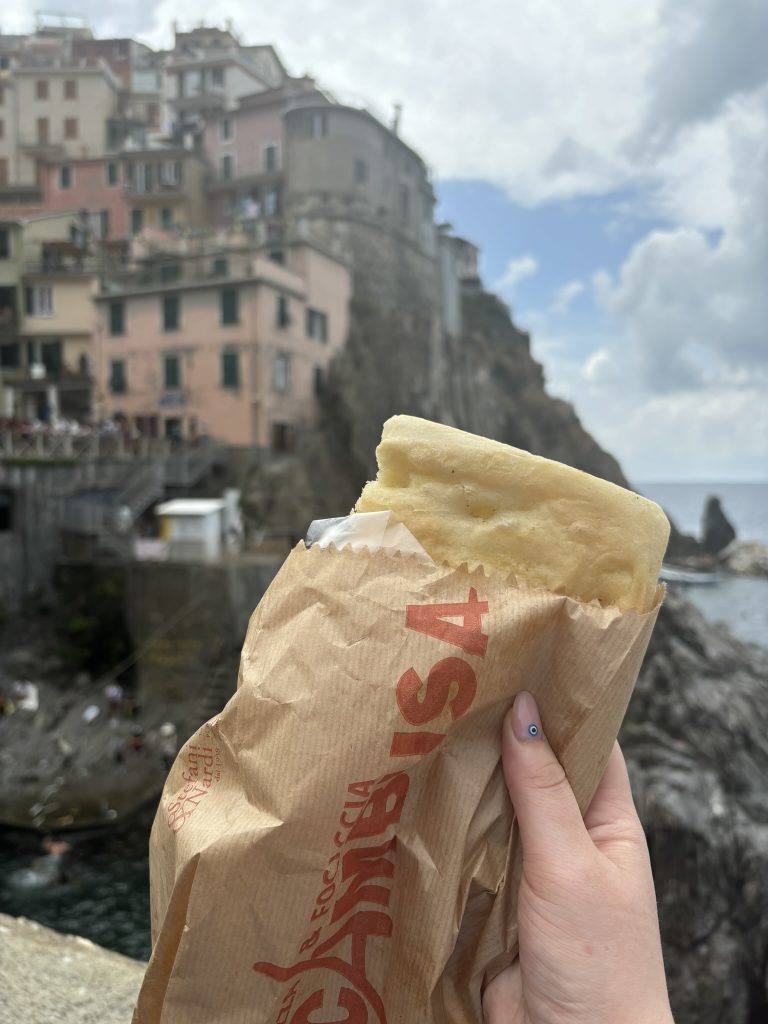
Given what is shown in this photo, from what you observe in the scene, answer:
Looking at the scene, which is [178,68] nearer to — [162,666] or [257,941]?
[162,666]

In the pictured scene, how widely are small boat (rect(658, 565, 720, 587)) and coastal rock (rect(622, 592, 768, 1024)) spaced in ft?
115

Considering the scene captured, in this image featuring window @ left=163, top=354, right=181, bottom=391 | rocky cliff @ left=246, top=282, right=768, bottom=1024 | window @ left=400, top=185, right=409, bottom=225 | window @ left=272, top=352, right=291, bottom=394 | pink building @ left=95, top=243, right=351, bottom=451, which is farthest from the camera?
window @ left=400, top=185, right=409, bottom=225

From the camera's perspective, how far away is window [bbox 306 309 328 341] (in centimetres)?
2977

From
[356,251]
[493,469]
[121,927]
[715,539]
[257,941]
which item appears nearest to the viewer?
[257,941]

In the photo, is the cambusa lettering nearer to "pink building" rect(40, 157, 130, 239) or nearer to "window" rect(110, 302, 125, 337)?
"window" rect(110, 302, 125, 337)

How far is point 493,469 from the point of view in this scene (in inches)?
84.0

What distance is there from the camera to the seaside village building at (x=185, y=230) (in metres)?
27.7

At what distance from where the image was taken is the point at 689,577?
5622 cm

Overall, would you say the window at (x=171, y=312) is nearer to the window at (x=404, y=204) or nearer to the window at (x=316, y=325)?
the window at (x=316, y=325)

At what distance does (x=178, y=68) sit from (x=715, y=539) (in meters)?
57.9

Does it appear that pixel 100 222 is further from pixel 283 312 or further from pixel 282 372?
pixel 282 372

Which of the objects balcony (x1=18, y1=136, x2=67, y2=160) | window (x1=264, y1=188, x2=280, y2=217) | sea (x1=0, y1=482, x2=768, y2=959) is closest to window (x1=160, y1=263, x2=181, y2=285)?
window (x1=264, y1=188, x2=280, y2=217)

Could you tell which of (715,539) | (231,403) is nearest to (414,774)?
(231,403)

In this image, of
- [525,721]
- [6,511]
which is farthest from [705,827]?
[6,511]
